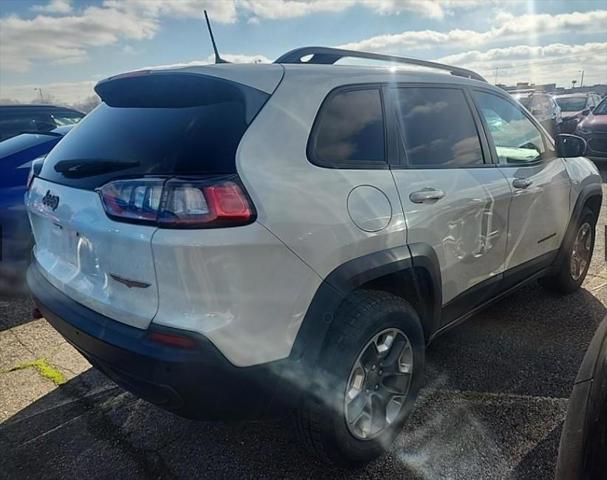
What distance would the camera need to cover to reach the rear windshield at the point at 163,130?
1.73 meters

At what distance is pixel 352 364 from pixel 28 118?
7126 mm

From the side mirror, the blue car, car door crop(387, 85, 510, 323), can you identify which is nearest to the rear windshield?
car door crop(387, 85, 510, 323)

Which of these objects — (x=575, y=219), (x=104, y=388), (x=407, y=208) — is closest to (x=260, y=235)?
(x=407, y=208)

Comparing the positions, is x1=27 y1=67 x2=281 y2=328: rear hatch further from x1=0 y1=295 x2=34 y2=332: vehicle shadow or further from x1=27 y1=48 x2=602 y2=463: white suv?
x1=0 y1=295 x2=34 y2=332: vehicle shadow

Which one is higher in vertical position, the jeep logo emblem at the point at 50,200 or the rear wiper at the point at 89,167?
the rear wiper at the point at 89,167

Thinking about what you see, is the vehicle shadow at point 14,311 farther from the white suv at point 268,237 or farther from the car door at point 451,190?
the car door at point 451,190

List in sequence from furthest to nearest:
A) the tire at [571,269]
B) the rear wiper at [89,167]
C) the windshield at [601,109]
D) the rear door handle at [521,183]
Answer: the windshield at [601,109] < the tire at [571,269] < the rear door handle at [521,183] < the rear wiper at [89,167]

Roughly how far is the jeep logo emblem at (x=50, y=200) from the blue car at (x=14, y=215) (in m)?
1.83

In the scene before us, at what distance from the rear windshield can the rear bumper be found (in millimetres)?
608

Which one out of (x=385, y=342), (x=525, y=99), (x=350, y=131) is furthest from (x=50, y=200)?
(x=525, y=99)

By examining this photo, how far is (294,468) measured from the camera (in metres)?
2.22

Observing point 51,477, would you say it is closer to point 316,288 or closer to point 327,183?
point 316,288

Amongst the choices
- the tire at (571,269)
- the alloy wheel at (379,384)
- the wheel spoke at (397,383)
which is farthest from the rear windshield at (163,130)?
the tire at (571,269)

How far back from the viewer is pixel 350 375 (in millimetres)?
2025
